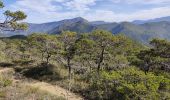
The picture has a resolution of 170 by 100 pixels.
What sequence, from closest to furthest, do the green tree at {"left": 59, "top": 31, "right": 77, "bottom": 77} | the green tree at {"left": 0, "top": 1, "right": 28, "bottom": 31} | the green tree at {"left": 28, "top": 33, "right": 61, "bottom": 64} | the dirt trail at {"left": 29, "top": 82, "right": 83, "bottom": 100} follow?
the green tree at {"left": 0, "top": 1, "right": 28, "bottom": 31}, the dirt trail at {"left": 29, "top": 82, "right": 83, "bottom": 100}, the green tree at {"left": 59, "top": 31, "right": 77, "bottom": 77}, the green tree at {"left": 28, "top": 33, "right": 61, "bottom": 64}

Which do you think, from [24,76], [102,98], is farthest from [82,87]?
[24,76]

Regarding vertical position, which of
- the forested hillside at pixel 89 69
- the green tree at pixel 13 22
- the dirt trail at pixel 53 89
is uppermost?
the green tree at pixel 13 22

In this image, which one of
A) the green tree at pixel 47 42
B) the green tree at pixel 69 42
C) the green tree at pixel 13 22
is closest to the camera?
the green tree at pixel 13 22

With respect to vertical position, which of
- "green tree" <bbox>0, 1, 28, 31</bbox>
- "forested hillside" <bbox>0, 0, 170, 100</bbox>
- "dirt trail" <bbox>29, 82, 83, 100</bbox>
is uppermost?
"green tree" <bbox>0, 1, 28, 31</bbox>

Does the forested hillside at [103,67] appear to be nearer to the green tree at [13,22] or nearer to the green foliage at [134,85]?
the green foliage at [134,85]

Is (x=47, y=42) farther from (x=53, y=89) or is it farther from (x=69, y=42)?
(x=53, y=89)

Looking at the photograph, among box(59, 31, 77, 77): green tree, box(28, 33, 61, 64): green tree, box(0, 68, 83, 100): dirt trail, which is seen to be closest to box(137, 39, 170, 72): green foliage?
box(0, 68, 83, 100): dirt trail

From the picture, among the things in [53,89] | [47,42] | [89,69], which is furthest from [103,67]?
[47,42]

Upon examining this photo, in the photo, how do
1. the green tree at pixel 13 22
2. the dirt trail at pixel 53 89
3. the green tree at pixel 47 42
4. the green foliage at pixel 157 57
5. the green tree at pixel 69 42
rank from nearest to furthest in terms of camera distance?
the green tree at pixel 13 22
the green foliage at pixel 157 57
the dirt trail at pixel 53 89
the green tree at pixel 69 42
the green tree at pixel 47 42

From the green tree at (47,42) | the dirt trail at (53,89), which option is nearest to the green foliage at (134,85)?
the dirt trail at (53,89)

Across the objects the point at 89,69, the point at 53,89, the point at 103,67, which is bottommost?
the point at 53,89

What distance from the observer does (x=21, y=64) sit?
133ft

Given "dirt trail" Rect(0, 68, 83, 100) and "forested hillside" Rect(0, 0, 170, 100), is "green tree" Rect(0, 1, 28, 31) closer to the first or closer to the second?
"forested hillside" Rect(0, 0, 170, 100)

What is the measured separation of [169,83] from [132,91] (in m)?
3.23
